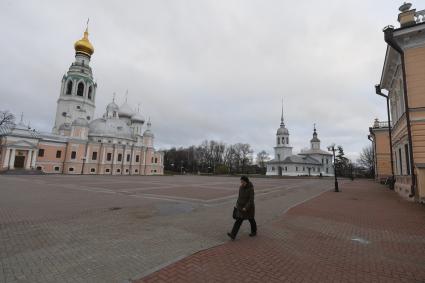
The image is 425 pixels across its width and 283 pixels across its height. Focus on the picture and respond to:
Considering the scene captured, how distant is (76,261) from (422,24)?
59.2 feet

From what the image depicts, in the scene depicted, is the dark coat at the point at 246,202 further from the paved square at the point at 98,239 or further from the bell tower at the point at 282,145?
the bell tower at the point at 282,145

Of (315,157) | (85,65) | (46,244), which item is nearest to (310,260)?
(46,244)

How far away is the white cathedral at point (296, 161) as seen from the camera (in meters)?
76.2

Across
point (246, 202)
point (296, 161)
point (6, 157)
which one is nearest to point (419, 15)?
point (246, 202)

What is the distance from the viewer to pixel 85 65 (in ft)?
211

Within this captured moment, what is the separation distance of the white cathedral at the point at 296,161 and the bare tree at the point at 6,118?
68.2 m

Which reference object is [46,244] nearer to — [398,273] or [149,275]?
[149,275]

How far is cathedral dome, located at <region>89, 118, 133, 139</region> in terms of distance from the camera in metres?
61.8

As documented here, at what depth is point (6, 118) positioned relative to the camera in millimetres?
44156

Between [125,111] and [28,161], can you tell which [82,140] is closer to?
[28,161]

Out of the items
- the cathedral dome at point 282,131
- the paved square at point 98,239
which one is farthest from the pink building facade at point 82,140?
the paved square at point 98,239

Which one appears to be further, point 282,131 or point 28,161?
point 282,131

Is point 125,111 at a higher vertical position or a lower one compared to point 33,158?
higher

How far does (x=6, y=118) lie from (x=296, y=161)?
73896 mm
